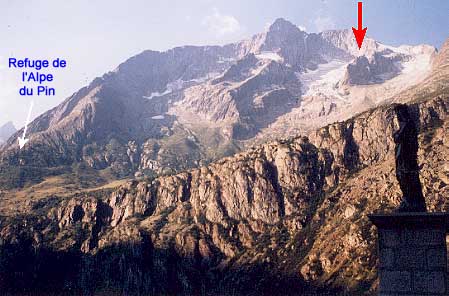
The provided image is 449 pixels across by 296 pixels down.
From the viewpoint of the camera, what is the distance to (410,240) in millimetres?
15242

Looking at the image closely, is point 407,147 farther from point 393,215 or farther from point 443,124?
point 443,124

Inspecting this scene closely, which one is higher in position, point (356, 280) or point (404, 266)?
point (404, 266)

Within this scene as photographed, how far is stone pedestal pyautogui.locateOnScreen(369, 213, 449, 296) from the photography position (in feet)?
48.7

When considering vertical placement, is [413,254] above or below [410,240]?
below

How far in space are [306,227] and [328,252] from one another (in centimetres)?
A: 2954

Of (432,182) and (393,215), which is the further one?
(432,182)

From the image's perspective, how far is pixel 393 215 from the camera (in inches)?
596

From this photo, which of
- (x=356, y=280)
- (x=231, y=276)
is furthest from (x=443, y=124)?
(x=231, y=276)

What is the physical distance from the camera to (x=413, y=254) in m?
15.1

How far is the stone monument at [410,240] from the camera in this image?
14875 mm

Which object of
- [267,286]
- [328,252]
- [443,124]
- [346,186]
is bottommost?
[267,286]

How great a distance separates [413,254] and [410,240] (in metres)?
0.41

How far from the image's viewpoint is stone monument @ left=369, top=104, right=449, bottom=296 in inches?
586

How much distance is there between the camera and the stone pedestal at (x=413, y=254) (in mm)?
14844
